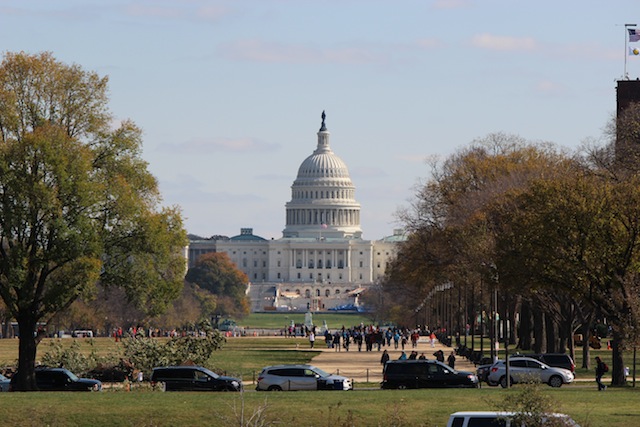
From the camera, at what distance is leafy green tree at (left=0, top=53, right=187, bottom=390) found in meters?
52.2

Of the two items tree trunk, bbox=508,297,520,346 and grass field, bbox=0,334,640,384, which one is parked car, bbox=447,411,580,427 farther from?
tree trunk, bbox=508,297,520,346

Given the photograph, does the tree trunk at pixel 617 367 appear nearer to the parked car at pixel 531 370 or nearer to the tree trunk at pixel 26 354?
the parked car at pixel 531 370

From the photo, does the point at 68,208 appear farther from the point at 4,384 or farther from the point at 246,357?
the point at 246,357

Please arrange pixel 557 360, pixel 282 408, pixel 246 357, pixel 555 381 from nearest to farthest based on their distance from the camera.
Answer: pixel 282 408
pixel 555 381
pixel 557 360
pixel 246 357

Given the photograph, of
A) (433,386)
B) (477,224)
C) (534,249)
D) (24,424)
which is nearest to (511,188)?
(477,224)

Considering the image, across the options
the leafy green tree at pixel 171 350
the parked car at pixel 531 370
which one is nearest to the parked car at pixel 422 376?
the parked car at pixel 531 370

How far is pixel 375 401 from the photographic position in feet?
146

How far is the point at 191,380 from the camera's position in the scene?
5241 cm

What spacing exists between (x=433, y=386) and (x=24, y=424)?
18419 millimetres

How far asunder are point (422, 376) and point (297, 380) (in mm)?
4271

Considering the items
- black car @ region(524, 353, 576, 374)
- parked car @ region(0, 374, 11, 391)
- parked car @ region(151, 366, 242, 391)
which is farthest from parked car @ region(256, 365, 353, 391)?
black car @ region(524, 353, 576, 374)

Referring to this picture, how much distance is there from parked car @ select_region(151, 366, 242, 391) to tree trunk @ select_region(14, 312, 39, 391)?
13.1ft

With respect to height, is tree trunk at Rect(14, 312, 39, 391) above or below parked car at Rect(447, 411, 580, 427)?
above

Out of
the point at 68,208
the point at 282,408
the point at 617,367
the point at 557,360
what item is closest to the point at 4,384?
the point at 68,208
